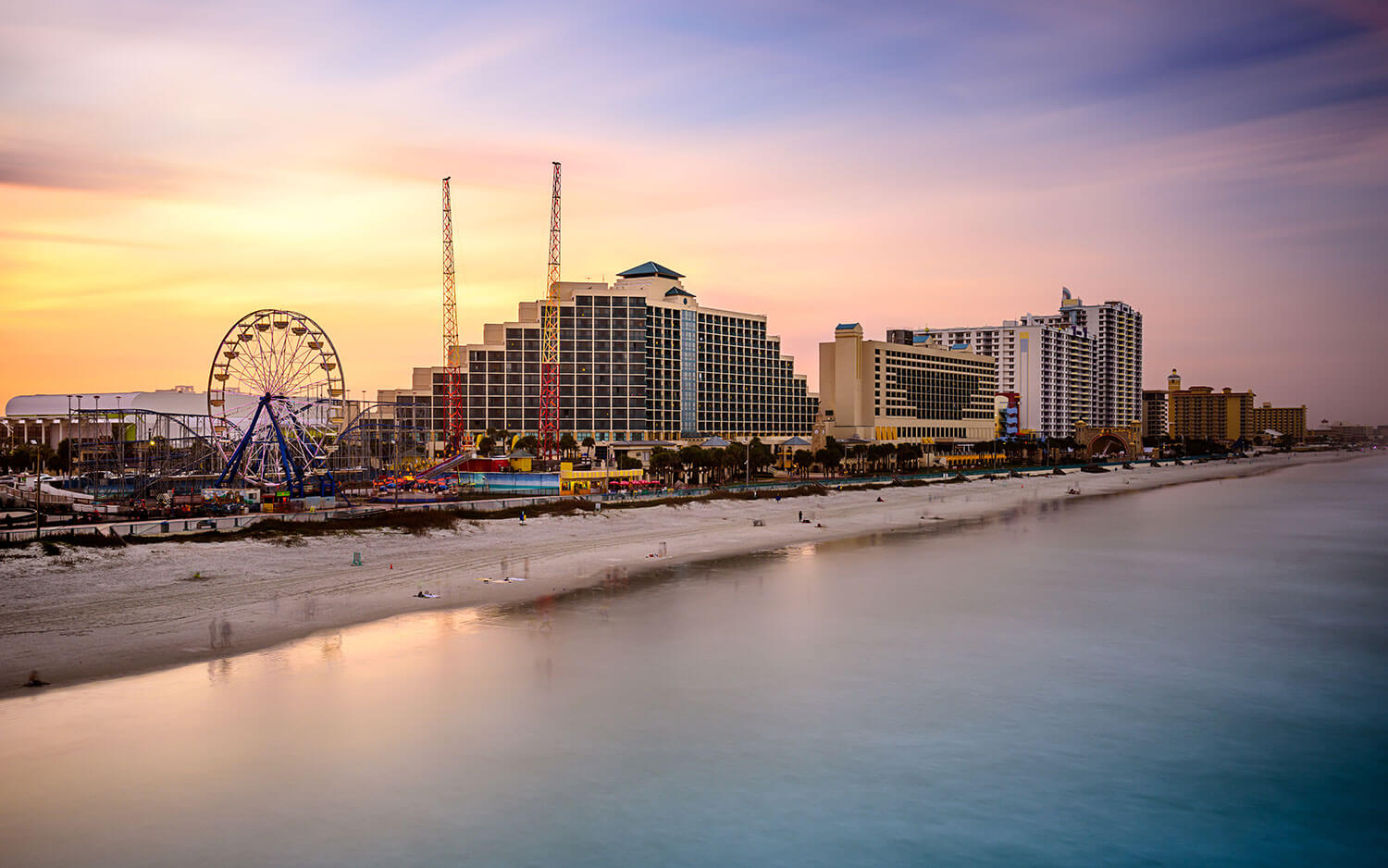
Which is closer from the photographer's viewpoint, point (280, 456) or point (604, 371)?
point (280, 456)

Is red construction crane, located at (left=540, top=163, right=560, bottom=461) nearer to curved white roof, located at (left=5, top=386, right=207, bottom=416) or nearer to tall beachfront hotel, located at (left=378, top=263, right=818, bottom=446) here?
tall beachfront hotel, located at (left=378, top=263, right=818, bottom=446)

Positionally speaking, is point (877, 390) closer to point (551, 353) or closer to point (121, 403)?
point (551, 353)

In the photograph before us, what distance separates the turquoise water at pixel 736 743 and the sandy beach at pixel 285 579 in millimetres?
2854

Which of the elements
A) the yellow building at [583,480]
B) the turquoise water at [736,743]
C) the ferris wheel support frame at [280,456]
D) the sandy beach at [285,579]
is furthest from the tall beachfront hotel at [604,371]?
the turquoise water at [736,743]

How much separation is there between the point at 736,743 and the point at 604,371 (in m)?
119

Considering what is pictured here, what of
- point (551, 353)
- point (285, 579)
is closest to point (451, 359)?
point (551, 353)

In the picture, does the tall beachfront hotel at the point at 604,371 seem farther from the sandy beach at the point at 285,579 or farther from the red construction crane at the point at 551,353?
the sandy beach at the point at 285,579

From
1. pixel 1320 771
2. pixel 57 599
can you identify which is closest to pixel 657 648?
pixel 1320 771

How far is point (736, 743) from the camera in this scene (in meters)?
23.1

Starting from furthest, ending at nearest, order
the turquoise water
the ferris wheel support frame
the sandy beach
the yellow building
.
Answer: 1. the yellow building
2. the ferris wheel support frame
3. the sandy beach
4. the turquoise water

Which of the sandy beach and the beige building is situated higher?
the beige building

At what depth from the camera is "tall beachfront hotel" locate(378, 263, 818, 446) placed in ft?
448

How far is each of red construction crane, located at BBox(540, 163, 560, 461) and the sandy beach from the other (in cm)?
5676

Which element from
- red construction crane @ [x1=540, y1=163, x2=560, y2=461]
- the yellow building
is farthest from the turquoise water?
red construction crane @ [x1=540, y1=163, x2=560, y2=461]
